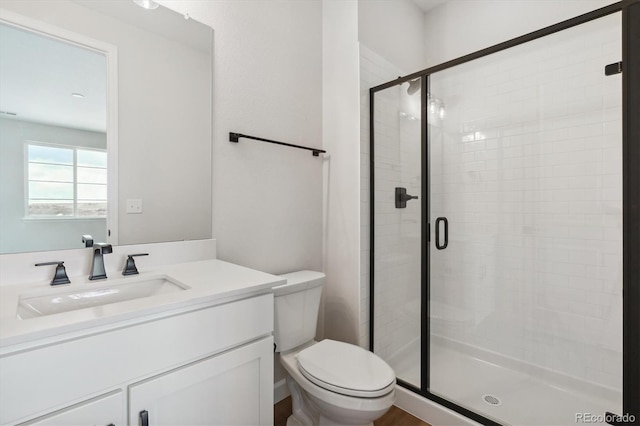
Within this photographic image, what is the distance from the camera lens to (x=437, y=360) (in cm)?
187

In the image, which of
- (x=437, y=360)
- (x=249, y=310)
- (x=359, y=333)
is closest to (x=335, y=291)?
(x=359, y=333)

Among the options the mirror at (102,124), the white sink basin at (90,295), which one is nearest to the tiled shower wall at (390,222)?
the mirror at (102,124)

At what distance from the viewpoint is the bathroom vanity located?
70 centimetres

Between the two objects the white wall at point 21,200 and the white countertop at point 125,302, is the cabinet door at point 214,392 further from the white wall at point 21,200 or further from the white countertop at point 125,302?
the white wall at point 21,200

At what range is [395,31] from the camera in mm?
2266

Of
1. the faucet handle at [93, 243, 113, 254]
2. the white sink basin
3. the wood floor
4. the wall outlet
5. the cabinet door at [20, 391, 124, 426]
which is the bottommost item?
the wood floor

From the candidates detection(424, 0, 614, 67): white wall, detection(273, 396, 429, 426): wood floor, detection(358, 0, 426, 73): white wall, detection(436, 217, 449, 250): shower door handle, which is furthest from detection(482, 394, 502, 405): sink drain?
detection(424, 0, 614, 67): white wall

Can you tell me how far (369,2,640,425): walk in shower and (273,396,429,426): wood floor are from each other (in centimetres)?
15

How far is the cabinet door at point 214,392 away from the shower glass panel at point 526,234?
1.11 metres

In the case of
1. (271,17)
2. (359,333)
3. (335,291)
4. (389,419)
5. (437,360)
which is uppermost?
(271,17)

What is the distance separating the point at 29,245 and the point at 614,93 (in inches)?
93.6

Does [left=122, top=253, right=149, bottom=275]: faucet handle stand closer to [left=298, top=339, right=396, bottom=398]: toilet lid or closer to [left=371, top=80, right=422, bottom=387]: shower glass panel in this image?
[left=298, top=339, right=396, bottom=398]: toilet lid

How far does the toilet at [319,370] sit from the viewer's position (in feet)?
4.06

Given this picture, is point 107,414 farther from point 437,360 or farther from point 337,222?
point 437,360
